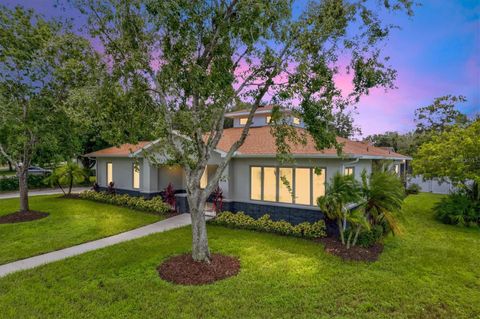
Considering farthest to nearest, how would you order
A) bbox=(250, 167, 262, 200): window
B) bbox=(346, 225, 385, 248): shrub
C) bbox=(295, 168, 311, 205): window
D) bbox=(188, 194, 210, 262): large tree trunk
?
bbox=(250, 167, 262, 200): window < bbox=(295, 168, 311, 205): window < bbox=(346, 225, 385, 248): shrub < bbox=(188, 194, 210, 262): large tree trunk

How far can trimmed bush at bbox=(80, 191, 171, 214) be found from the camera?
14.5 meters

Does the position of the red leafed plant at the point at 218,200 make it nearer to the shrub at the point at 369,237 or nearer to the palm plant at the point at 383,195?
the shrub at the point at 369,237

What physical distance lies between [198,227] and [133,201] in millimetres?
9701

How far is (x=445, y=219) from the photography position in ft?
43.5

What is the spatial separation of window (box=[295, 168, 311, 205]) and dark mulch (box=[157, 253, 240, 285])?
14.3ft

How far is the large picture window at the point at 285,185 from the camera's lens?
10875mm

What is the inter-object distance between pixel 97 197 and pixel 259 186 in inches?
469

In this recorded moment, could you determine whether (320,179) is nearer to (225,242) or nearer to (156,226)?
(225,242)

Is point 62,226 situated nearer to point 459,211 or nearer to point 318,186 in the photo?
point 318,186

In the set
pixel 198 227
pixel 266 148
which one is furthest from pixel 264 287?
pixel 266 148

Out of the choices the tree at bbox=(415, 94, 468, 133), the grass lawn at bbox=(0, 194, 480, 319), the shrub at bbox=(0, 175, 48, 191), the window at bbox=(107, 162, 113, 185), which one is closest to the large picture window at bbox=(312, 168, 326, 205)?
the grass lawn at bbox=(0, 194, 480, 319)

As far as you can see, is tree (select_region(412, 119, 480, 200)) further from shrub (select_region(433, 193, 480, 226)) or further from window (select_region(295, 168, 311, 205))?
window (select_region(295, 168, 311, 205))

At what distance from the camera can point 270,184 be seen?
11.9 m

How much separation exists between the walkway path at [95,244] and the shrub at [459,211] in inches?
495
